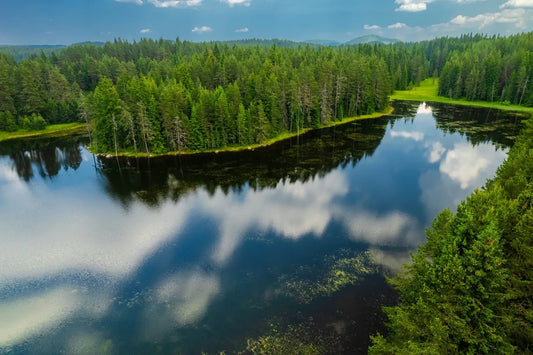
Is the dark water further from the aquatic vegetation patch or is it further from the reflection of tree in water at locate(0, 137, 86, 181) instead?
the reflection of tree in water at locate(0, 137, 86, 181)

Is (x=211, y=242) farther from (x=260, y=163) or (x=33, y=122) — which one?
(x=33, y=122)

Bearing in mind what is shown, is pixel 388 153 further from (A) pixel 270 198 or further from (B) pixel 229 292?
(B) pixel 229 292

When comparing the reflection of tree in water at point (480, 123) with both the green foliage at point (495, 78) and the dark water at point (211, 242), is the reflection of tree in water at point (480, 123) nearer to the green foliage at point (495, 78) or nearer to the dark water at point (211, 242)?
the dark water at point (211, 242)

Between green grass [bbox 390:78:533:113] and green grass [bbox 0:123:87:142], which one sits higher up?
green grass [bbox 390:78:533:113]

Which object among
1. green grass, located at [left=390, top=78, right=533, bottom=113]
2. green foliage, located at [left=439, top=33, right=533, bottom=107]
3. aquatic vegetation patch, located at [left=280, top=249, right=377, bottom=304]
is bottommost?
aquatic vegetation patch, located at [left=280, top=249, right=377, bottom=304]

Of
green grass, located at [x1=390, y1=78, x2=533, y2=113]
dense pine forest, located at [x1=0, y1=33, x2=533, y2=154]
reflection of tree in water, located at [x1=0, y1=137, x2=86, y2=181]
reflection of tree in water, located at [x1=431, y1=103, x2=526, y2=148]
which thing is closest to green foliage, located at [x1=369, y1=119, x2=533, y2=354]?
dense pine forest, located at [x1=0, y1=33, x2=533, y2=154]

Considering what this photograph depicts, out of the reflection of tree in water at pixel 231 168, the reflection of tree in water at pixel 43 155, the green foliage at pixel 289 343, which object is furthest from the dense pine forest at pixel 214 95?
the green foliage at pixel 289 343
